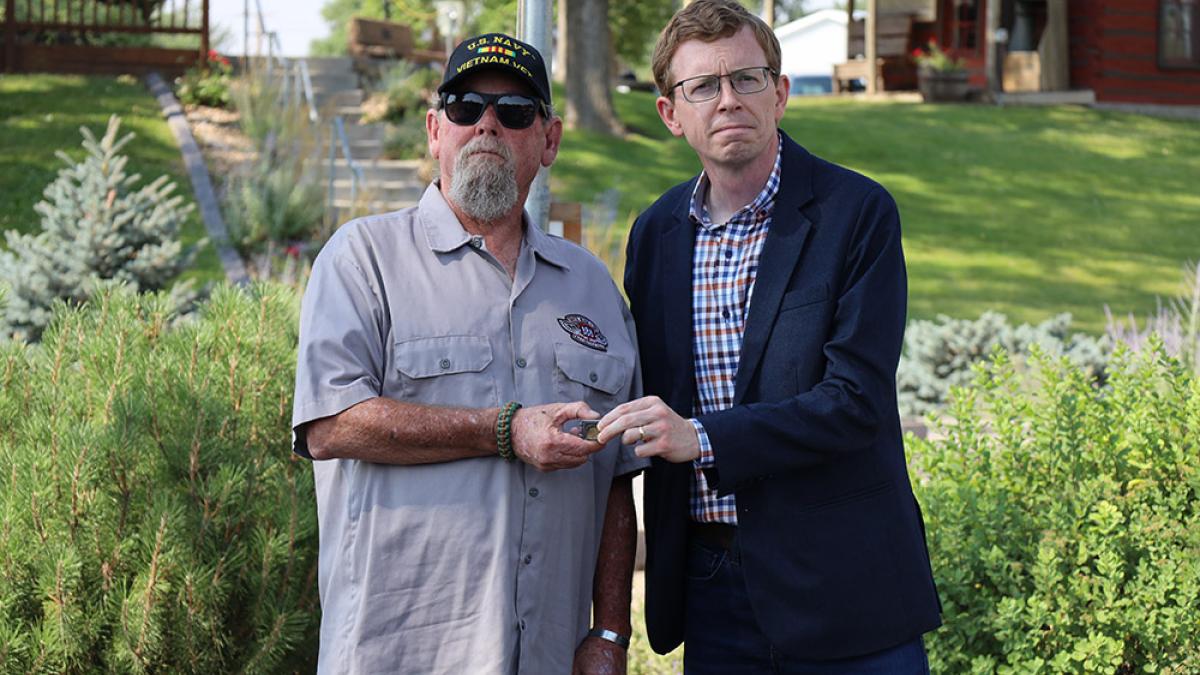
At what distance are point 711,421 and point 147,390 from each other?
1.91 meters

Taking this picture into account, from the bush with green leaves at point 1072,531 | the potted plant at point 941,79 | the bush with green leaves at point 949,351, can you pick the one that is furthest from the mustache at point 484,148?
the potted plant at point 941,79

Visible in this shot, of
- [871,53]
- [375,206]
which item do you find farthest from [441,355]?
[871,53]

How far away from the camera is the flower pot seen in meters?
24.6

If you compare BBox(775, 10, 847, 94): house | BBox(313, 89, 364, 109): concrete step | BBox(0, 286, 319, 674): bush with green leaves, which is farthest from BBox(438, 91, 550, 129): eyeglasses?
BBox(775, 10, 847, 94): house

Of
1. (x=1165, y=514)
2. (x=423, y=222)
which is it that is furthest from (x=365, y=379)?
(x=1165, y=514)

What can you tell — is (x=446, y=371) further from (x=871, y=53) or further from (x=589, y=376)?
(x=871, y=53)

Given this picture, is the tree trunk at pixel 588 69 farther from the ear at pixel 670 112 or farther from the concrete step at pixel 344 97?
the ear at pixel 670 112

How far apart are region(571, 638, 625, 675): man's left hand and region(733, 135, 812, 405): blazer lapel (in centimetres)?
63

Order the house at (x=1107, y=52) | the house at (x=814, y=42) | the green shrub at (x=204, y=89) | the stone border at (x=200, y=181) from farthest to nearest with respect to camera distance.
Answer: the house at (x=814, y=42)
the house at (x=1107, y=52)
the green shrub at (x=204, y=89)
the stone border at (x=200, y=181)

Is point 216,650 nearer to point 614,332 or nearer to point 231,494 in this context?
point 231,494

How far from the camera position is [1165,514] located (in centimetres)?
375

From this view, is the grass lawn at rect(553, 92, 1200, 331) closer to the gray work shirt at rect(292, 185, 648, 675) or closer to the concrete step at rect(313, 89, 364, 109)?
the concrete step at rect(313, 89, 364, 109)

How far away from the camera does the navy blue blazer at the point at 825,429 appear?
8.73 feet

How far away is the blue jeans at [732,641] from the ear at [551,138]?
3.23 feet
